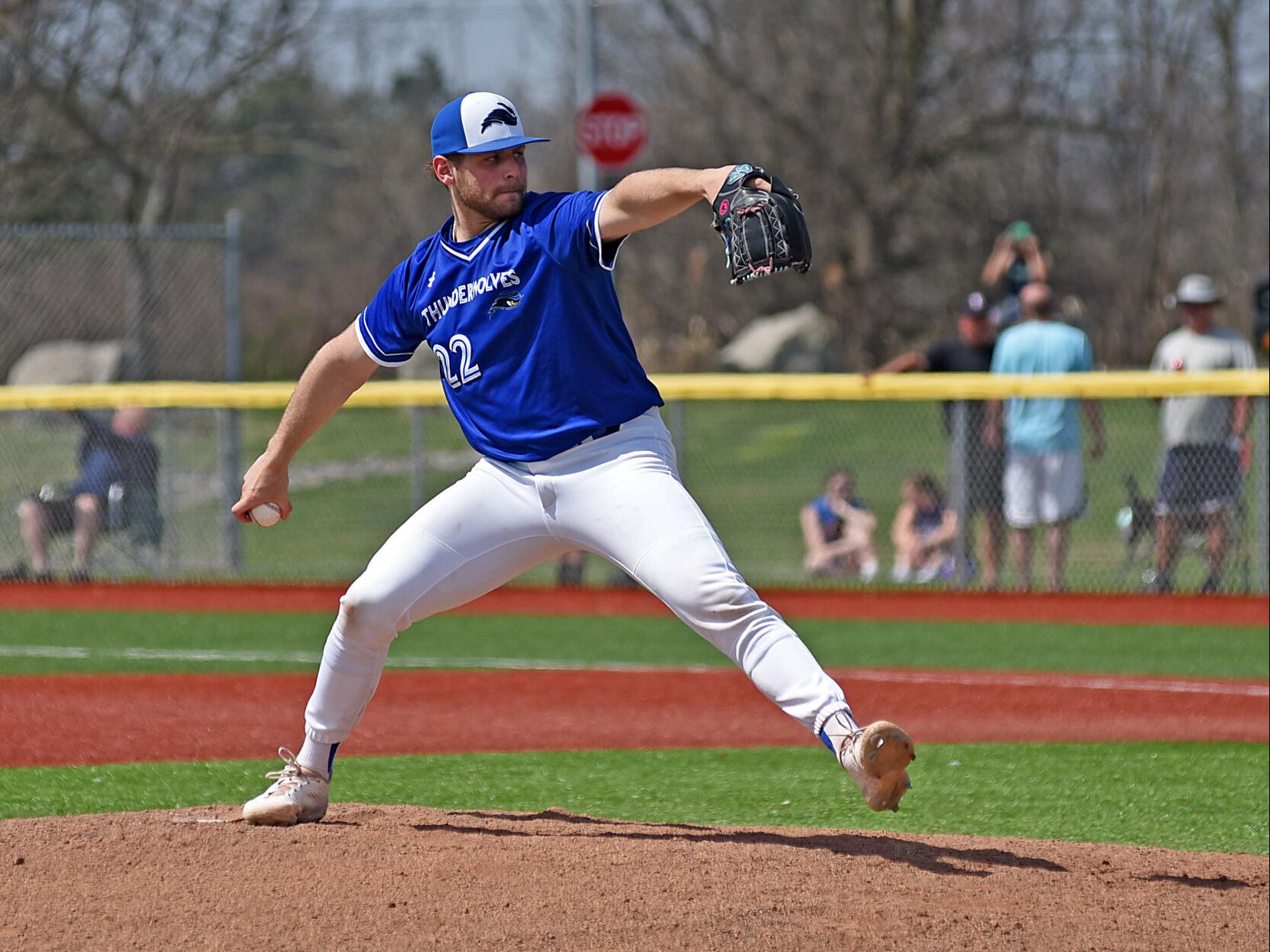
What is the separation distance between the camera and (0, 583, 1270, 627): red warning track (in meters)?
11.7

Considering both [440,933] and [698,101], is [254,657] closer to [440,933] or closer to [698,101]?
[440,933]

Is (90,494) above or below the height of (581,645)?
above

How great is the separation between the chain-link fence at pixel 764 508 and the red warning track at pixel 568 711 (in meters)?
3.11

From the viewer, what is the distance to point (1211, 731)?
24.9 ft

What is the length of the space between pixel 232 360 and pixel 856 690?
8.47 m

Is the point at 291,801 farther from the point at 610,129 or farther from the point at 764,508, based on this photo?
the point at 764,508

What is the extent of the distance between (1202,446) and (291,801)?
8.59 metres

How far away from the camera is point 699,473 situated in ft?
58.8

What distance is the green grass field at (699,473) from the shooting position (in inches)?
534

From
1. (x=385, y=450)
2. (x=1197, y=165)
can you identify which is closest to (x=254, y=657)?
(x=385, y=450)

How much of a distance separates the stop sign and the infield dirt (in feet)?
34.9

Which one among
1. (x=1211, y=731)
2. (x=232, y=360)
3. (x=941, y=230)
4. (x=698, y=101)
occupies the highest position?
(x=698, y=101)

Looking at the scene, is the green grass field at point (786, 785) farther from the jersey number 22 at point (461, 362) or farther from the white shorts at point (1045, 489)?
the white shorts at point (1045, 489)

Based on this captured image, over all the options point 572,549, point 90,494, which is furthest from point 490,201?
point 90,494
